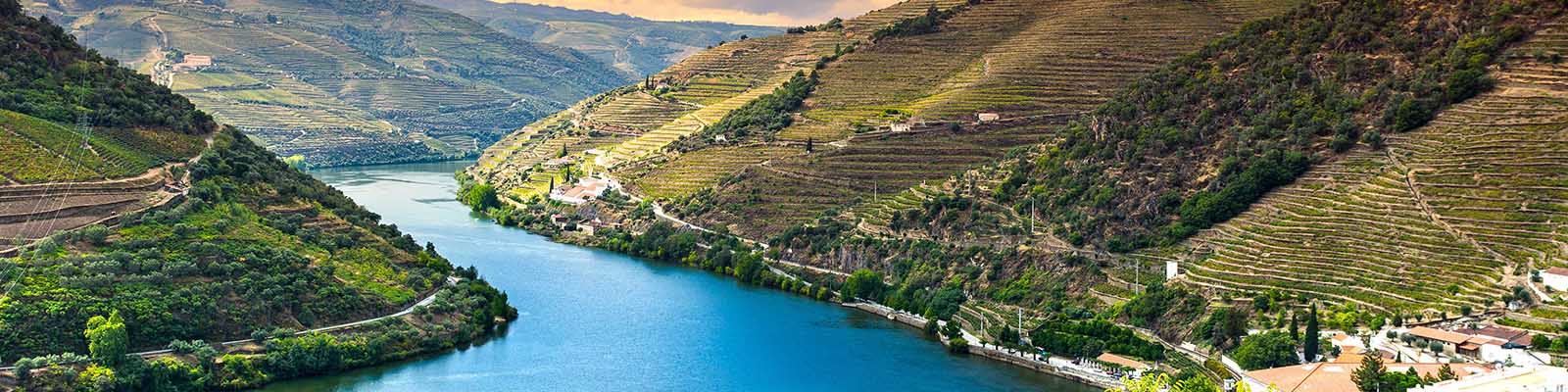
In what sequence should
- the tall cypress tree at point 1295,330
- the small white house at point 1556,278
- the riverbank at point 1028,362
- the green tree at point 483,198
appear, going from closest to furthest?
the small white house at point 1556,278 → the tall cypress tree at point 1295,330 → the riverbank at point 1028,362 → the green tree at point 483,198

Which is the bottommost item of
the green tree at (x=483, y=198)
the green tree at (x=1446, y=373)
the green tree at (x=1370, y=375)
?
the green tree at (x=483, y=198)

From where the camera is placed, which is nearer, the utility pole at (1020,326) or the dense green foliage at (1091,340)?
the dense green foliage at (1091,340)

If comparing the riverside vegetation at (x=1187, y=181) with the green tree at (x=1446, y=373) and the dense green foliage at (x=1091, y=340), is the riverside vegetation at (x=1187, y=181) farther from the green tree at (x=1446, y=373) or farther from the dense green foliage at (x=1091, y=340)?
the green tree at (x=1446, y=373)

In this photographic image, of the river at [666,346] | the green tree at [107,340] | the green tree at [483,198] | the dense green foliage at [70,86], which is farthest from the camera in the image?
the green tree at [483,198]

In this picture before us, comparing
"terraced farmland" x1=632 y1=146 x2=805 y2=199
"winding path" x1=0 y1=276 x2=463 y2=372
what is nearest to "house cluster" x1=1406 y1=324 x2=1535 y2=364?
"winding path" x1=0 y1=276 x2=463 y2=372

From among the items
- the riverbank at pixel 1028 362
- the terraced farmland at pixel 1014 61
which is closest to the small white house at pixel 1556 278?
the riverbank at pixel 1028 362

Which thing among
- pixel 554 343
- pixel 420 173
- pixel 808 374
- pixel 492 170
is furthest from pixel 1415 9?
pixel 420 173

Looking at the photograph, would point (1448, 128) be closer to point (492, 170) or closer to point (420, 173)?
point (492, 170)

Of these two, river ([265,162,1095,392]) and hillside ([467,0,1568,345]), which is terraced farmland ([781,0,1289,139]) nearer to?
hillside ([467,0,1568,345])
